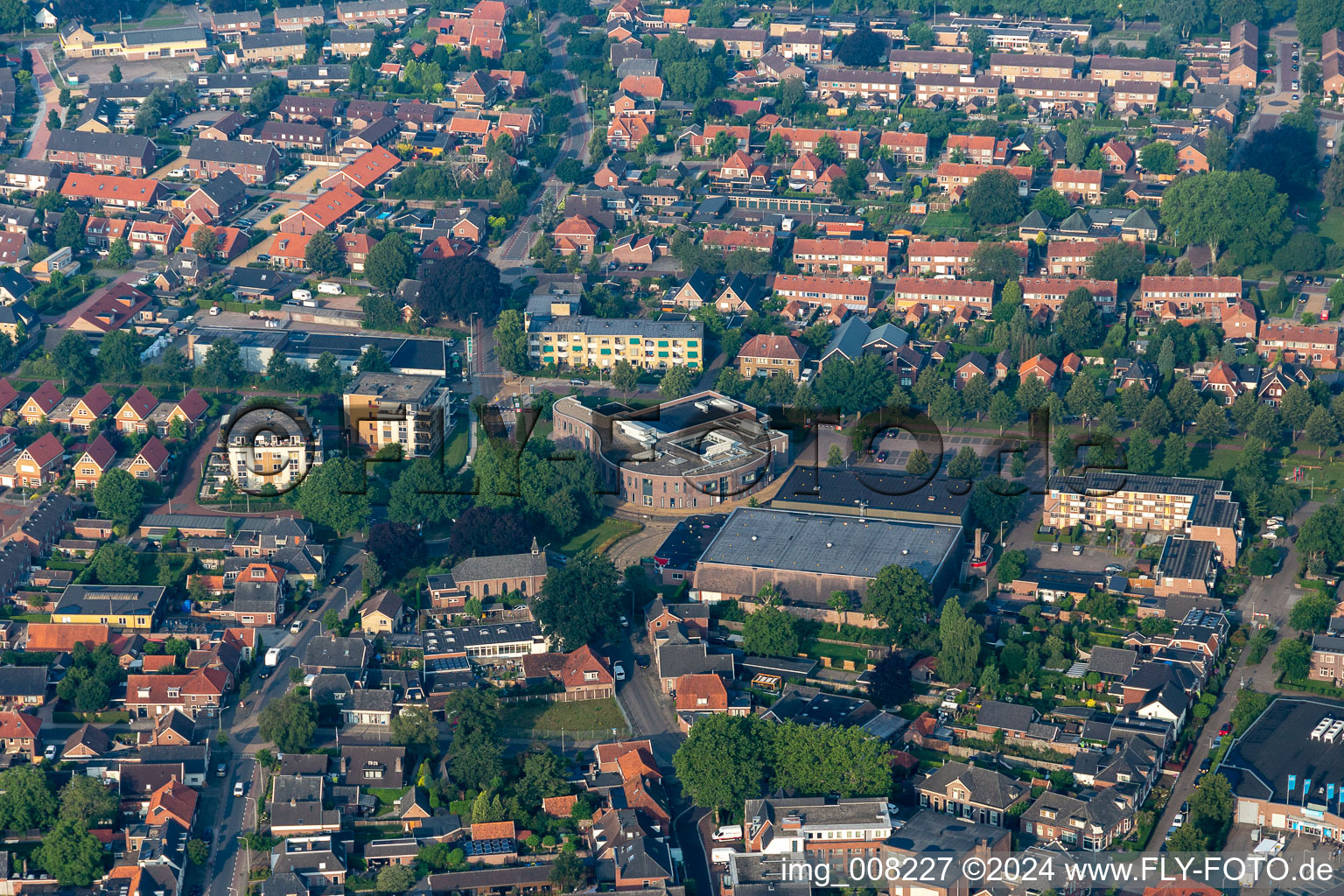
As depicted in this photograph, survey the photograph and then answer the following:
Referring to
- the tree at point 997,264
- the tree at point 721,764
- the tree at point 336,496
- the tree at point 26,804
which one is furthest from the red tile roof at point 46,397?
the tree at point 997,264

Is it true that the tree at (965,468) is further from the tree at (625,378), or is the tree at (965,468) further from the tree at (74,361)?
the tree at (74,361)

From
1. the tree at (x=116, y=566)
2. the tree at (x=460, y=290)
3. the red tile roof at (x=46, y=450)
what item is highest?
the tree at (x=460, y=290)

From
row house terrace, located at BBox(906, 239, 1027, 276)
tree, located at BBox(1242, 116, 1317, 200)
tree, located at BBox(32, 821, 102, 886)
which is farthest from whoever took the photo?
tree, located at BBox(1242, 116, 1317, 200)

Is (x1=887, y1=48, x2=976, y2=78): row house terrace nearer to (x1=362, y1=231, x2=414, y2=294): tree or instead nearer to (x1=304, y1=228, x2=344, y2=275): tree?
(x1=362, y1=231, x2=414, y2=294): tree

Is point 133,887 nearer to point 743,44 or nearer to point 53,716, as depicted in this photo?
point 53,716

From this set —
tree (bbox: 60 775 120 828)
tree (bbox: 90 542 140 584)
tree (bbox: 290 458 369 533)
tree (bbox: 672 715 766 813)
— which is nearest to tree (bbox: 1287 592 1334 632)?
tree (bbox: 672 715 766 813)

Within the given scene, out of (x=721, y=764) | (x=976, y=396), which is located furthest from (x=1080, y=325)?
(x=721, y=764)
